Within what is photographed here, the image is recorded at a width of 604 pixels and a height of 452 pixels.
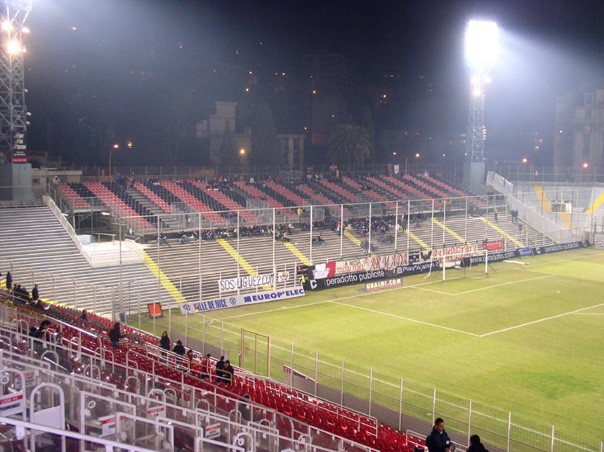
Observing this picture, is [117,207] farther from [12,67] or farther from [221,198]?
[12,67]

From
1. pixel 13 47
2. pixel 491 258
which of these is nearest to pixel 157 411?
pixel 13 47

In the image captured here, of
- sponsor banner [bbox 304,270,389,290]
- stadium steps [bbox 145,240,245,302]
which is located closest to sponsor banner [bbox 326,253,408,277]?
sponsor banner [bbox 304,270,389,290]

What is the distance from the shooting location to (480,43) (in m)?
72.7

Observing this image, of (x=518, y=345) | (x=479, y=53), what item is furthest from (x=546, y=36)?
(x=518, y=345)

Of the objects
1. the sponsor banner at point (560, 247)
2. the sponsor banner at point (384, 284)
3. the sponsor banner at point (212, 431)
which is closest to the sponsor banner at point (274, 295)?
the sponsor banner at point (384, 284)

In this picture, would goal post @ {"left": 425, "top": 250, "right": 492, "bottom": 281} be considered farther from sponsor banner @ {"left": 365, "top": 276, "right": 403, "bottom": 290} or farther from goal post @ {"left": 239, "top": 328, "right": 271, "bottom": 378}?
goal post @ {"left": 239, "top": 328, "right": 271, "bottom": 378}

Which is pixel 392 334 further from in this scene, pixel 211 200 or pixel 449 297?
pixel 211 200

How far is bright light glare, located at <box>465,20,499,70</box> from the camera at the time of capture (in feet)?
235

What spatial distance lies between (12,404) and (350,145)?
77.5 metres

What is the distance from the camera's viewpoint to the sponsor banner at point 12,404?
9.34m

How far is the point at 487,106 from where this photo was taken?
113 meters

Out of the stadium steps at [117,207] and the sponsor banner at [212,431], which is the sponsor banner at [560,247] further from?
the sponsor banner at [212,431]

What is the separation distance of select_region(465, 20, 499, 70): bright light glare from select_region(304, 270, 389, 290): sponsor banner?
108 feet

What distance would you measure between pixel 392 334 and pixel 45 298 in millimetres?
18387
